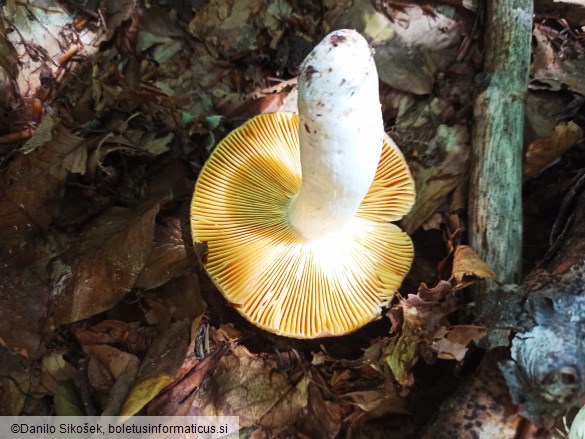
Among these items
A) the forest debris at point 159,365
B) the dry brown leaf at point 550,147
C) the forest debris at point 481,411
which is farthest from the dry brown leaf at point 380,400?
the dry brown leaf at point 550,147

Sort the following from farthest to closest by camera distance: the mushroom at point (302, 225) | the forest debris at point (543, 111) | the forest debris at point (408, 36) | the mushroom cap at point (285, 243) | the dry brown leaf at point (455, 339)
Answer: the forest debris at point (408, 36) → the forest debris at point (543, 111) → the mushroom cap at point (285, 243) → the dry brown leaf at point (455, 339) → the mushroom at point (302, 225)

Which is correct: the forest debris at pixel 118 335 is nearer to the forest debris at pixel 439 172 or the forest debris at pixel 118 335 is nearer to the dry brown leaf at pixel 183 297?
the dry brown leaf at pixel 183 297

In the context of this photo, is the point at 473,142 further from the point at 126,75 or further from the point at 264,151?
the point at 126,75

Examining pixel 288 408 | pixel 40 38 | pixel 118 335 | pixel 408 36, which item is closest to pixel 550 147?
pixel 408 36

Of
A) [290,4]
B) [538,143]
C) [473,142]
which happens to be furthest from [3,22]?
[538,143]

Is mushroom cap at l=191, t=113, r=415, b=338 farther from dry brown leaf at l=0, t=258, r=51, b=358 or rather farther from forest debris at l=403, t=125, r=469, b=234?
dry brown leaf at l=0, t=258, r=51, b=358

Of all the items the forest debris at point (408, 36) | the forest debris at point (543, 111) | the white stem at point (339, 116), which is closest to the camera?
the white stem at point (339, 116)

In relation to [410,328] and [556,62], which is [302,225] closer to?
[410,328]
